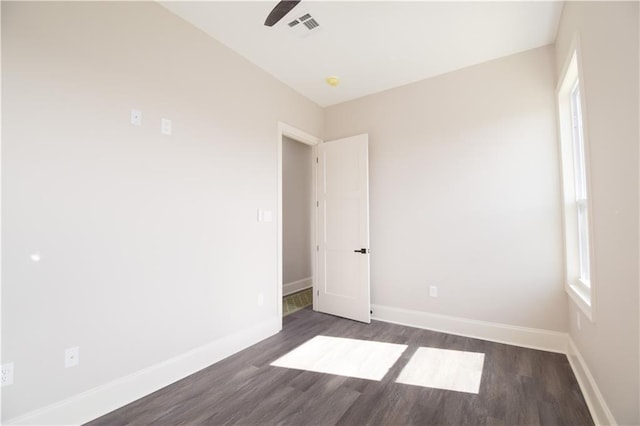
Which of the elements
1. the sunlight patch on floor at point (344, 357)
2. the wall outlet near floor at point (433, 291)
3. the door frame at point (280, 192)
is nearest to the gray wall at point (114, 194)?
the door frame at point (280, 192)

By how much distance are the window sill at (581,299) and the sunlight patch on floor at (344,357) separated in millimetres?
1428

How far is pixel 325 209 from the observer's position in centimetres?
385

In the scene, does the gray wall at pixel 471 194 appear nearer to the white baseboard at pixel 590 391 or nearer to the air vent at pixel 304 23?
the white baseboard at pixel 590 391

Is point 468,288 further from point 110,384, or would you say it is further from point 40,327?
point 40,327

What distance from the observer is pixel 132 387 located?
1942mm

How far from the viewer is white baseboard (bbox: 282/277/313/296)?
4.81 m

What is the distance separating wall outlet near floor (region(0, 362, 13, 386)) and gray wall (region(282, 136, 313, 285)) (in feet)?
11.5

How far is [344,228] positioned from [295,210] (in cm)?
173

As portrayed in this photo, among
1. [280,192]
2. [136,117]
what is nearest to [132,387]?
[136,117]

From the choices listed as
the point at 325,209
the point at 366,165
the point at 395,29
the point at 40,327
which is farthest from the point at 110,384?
the point at 395,29

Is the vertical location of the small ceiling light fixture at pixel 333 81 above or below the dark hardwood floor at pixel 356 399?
above

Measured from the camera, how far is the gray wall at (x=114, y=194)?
5.09 feet

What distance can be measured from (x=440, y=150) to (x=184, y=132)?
105 inches

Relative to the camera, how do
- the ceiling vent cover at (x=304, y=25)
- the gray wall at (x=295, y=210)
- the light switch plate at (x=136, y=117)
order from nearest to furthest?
the light switch plate at (x=136, y=117)
the ceiling vent cover at (x=304, y=25)
the gray wall at (x=295, y=210)
